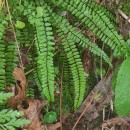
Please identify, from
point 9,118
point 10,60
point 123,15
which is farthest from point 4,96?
point 123,15

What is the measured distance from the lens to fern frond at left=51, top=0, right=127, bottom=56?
320 cm

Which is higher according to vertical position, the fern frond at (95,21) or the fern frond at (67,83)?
the fern frond at (95,21)

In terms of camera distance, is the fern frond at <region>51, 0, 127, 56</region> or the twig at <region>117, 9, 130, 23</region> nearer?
the fern frond at <region>51, 0, 127, 56</region>

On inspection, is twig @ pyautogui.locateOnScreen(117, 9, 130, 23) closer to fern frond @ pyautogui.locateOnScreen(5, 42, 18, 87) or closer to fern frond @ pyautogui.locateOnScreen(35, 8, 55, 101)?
fern frond @ pyautogui.locateOnScreen(35, 8, 55, 101)

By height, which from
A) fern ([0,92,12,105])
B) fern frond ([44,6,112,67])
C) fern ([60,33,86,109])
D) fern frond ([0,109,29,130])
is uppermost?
fern frond ([44,6,112,67])

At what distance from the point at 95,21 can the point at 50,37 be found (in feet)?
1.78

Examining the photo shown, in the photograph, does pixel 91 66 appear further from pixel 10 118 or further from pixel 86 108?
pixel 10 118

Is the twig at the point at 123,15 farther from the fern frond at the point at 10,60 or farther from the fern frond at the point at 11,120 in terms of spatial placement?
the fern frond at the point at 11,120

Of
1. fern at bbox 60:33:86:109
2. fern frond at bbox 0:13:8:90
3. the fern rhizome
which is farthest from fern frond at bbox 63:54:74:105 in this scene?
fern frond at bbox 0:13:8:90

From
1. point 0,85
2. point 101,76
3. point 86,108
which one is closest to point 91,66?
point 101,76

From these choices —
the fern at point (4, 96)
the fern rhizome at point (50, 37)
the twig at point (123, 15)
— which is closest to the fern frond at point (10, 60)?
the fern rhizome at point (50, 37)

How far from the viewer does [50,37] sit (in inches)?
119

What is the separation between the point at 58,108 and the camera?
11.8 ft

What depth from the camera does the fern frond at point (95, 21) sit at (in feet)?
10.5
